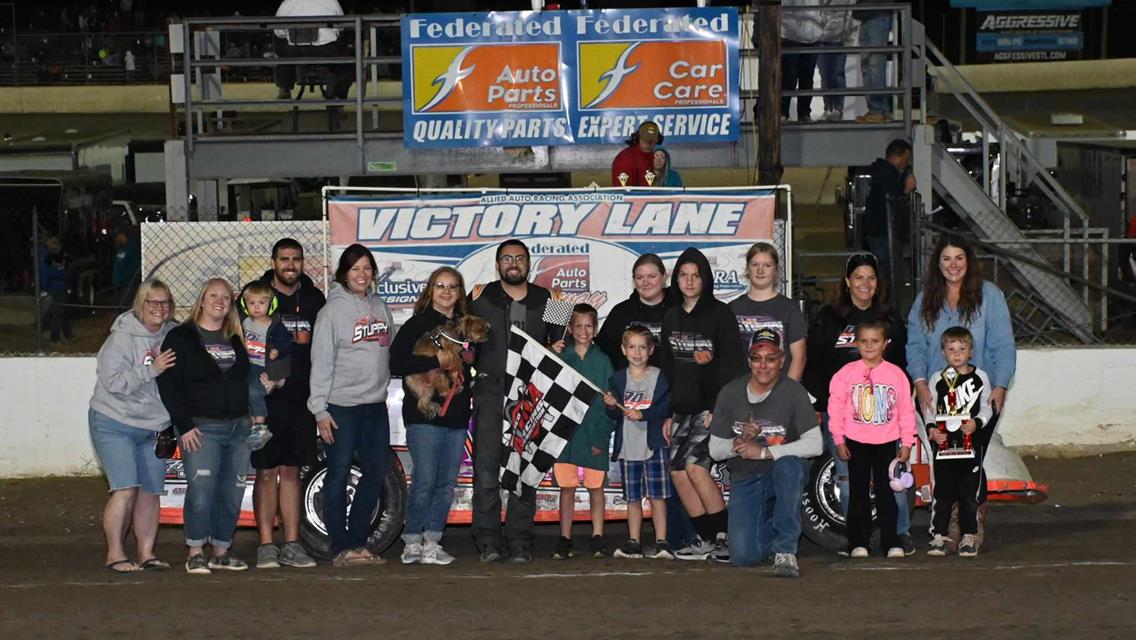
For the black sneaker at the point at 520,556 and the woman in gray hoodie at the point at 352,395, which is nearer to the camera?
the woman in gray hoodie at the point at 352,395

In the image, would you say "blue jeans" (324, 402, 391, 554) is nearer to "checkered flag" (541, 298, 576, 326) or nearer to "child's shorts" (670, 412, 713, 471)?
"checkered flag" (541, 298, 576, 326)

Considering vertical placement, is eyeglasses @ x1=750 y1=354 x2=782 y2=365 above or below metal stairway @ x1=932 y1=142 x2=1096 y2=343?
below

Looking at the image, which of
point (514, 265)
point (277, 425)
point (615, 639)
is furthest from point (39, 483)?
point (615, 639)

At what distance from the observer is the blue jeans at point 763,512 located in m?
8.56

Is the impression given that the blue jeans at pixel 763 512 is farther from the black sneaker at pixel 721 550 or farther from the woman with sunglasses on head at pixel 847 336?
the woman with sunglasses on head at pixel 847 336

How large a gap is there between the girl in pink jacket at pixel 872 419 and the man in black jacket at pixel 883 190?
4239 mm

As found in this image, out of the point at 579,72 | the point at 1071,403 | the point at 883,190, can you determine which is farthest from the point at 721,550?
the point at 579,72

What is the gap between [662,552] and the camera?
29.6 feet

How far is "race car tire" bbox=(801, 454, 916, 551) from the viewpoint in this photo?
9.12 metres

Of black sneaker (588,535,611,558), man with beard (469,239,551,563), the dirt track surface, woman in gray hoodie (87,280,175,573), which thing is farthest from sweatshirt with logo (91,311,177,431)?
black sneaker (588,535,611,558)

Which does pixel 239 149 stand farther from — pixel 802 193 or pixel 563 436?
pixel 802 193

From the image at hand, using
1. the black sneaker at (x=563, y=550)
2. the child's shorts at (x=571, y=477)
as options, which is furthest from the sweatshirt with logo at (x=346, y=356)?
the black sneaker at (x=563, y=550)

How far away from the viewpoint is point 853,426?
8.72 meters

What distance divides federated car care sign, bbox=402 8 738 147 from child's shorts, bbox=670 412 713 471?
5.86 meters
